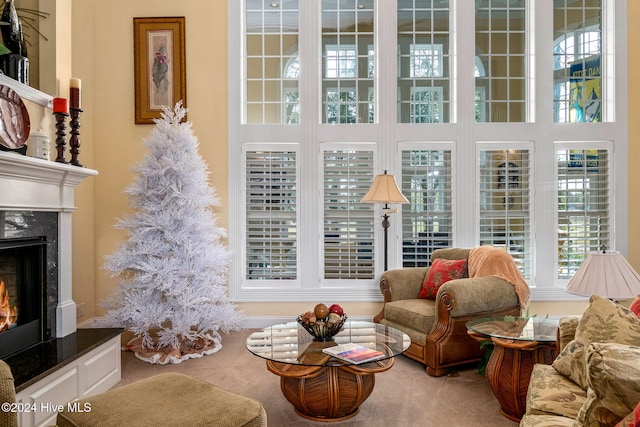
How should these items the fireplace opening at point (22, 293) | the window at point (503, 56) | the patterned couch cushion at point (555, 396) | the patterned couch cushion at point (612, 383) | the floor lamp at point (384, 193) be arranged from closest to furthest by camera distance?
the patterned couch cushion at point (612, 383)
the patterned couch cushion at point (555, 396)
the fireplace opening at point (22, 293)
the floor lamp at point (384, 193)
the window at point (503, 56)

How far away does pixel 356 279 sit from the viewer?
467 centimetres

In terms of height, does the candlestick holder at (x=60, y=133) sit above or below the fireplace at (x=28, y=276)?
above

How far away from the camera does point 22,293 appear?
2.88 meters

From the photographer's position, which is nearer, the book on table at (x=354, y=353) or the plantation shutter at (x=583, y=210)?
the book on table at (x=354, y=353)

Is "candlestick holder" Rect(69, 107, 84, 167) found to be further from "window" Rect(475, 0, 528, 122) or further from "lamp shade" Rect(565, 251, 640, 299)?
"window" Rect(475, 0, 528, 122)

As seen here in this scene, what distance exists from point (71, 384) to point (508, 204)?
4.18 metres

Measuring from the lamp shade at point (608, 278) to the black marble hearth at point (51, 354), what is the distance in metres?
2.93

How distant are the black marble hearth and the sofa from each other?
2383 millimetres

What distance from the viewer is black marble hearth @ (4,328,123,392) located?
7.59ft

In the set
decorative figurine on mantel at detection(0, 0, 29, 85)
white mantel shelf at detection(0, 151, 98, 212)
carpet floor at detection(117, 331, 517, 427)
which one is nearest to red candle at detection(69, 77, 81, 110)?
decorative figurine on mantel at detection(0, 0, 29, 85)

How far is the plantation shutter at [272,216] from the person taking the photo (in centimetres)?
468

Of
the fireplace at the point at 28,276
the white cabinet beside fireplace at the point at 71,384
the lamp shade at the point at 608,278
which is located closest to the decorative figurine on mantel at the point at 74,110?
the fireplace at the point at 28,276

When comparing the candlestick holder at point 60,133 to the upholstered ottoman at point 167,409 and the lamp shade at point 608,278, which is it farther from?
the lamp shade at point 608,278

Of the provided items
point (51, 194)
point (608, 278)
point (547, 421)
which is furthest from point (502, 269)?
point (51, 194)
